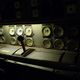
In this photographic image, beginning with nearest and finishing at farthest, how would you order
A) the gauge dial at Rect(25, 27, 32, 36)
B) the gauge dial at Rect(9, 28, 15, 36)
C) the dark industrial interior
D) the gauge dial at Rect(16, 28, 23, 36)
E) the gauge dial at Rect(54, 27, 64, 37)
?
the dark industrial interior → the gauge dial at Rect(54, 27, 64, 37) → the gauge dial at Rect(25, 27, 32, 36) → the gauge dial at Rect(16, 28, 23, 36) → the gauge dial at Rect(9, 28, 15, 36)

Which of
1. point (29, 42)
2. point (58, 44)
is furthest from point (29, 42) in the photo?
point (58, 44)

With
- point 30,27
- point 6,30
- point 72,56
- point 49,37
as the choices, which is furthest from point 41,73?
point 6,30

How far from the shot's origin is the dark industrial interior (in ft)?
10.6

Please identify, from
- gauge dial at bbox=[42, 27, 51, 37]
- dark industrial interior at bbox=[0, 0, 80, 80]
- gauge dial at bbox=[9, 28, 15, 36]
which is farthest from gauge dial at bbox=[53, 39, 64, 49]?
gauge dial at bbox=[9, 28, 15, 36]

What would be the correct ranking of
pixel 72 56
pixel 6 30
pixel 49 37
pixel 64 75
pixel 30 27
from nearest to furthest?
pixel 64 75 < pixel 72 56 < pixel 49 37 < pixel 30 27 < pixel 6 30

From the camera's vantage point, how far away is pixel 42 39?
4445 mm

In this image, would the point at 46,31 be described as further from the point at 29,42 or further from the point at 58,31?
the point at 29,42

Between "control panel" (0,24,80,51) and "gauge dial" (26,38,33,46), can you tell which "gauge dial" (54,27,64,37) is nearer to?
"control panel" (0,24,80,51)

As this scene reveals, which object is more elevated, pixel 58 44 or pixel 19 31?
pixel 19 31

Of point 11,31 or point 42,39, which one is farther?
point 11,31

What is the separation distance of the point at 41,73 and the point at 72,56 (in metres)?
0.85

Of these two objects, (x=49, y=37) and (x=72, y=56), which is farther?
(x=49, y=37)

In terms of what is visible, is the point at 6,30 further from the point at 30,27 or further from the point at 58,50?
the point at 58,50

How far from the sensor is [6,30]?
17.3 ft
